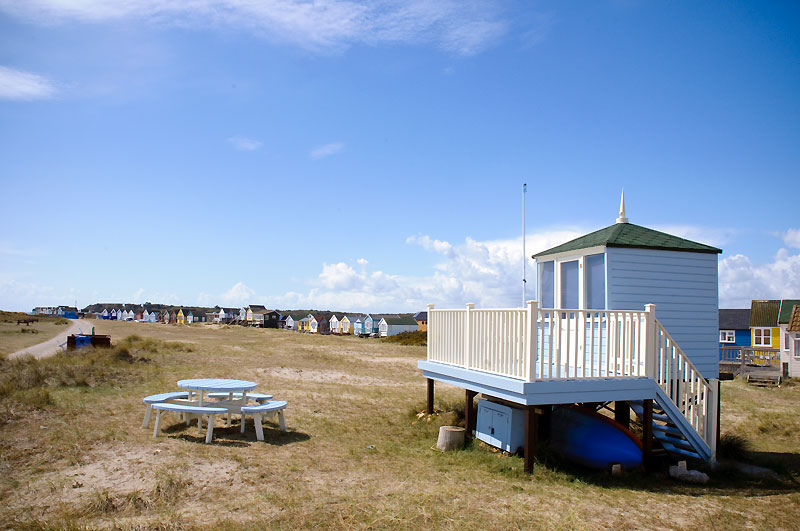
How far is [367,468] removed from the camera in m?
8.76

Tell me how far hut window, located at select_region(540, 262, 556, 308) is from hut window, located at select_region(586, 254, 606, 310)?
1284 millimetres

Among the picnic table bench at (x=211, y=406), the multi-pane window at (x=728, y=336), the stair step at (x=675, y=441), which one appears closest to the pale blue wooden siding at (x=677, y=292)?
the stair step at (x=675, y=441)

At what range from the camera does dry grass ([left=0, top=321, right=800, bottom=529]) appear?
6.39m

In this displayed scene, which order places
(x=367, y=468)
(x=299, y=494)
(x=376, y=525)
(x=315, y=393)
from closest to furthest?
(x=376, y=525) → (x=299, y=494) → (x=367, y=468) → (x=315, y=393)

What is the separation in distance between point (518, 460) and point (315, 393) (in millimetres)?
8353

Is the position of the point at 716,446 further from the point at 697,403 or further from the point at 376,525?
the point at 376,525

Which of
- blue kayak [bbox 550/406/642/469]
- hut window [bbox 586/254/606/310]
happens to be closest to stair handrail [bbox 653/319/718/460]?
blue kayak [bbox 550/406/642/469]

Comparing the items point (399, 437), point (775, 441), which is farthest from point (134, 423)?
point (775, 441)

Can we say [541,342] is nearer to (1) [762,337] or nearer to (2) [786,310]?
(2) [786,310]

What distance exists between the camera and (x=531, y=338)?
27.7ft

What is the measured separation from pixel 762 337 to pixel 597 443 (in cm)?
4010

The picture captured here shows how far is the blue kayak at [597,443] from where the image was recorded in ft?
31.2

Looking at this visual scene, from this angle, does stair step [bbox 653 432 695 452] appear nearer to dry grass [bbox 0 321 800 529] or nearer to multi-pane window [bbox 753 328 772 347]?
dry grass [bbox 0 321 800 529]

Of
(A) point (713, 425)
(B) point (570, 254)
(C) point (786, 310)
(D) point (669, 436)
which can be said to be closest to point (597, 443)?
(D) point (669, 436)
